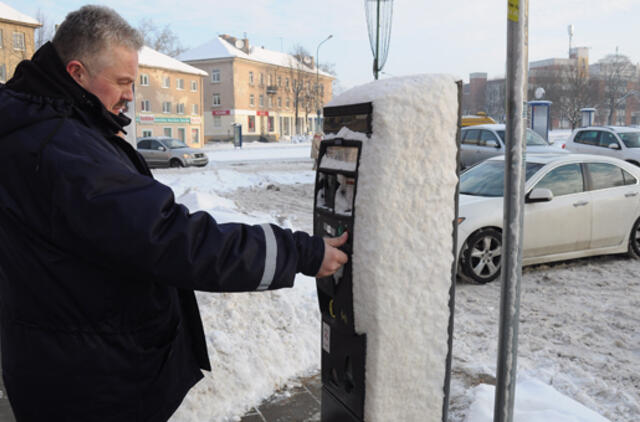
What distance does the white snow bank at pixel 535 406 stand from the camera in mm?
2785

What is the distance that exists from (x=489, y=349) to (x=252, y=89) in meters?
57.6

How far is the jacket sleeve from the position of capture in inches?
57.4

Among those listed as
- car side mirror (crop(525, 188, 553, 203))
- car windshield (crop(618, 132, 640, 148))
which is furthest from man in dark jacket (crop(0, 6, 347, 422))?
car windshield (crop(618, 132, 640, 148))

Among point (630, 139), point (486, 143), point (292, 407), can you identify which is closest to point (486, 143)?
point (486, 143)

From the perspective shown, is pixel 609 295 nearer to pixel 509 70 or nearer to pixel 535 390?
pixel 535 390

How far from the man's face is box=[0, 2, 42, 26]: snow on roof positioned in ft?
140

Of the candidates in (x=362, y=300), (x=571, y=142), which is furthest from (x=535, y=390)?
(x=571, y=142)

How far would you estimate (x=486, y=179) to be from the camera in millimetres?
6770

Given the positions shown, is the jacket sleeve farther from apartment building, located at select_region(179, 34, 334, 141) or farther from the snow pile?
apartment building, located at select_region(179, 34, 334, 141)

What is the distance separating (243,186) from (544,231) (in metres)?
9.45

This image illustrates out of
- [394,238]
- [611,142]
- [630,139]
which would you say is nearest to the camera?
[394,238]

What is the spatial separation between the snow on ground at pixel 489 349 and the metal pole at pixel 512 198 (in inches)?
33.5

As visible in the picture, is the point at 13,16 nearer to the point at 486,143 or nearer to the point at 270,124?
the point at 270,124

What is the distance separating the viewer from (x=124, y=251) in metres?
1.47
